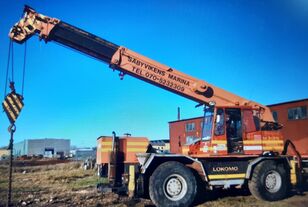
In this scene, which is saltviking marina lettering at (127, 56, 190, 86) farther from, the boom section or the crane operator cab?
the crane operator cab

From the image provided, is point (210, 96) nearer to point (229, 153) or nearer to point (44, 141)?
point (229, 153)

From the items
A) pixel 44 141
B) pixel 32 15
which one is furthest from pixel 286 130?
pixel 44 141

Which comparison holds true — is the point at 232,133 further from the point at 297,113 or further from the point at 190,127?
the point at 190,127

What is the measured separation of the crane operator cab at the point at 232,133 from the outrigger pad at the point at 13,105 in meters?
6.25

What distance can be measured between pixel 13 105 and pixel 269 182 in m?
8.93

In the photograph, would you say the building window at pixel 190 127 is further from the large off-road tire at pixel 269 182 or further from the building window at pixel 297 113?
the large off-road tire at pixel 269 182

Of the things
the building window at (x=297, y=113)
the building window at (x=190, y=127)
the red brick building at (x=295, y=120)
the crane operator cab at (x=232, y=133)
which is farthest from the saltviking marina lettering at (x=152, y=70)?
the building window at (x=190, y=127)

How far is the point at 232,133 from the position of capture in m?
12.3

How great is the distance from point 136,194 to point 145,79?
4.23m

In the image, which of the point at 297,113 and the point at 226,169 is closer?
the point at 226,169

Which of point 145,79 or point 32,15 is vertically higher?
point 32,15

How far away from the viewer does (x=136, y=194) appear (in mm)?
11094

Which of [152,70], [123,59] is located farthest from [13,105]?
[152,70]

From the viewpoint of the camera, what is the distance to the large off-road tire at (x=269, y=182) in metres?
11.8
